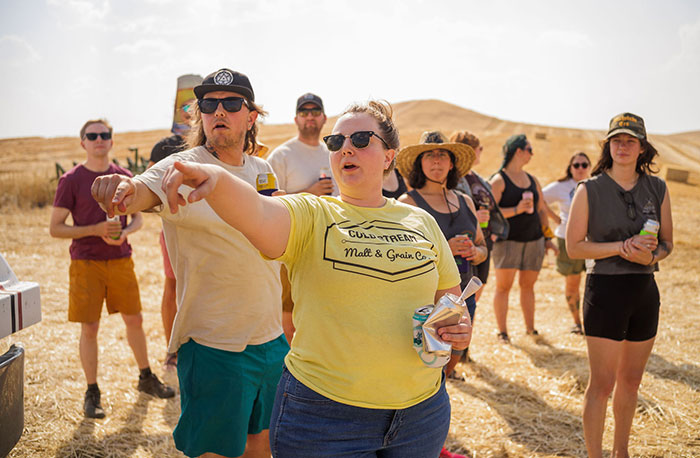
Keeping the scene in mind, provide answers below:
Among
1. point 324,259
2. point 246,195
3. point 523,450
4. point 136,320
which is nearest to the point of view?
point 246,195

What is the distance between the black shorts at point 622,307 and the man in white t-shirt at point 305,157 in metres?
2.36

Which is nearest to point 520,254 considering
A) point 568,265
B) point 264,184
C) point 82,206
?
point 568,265

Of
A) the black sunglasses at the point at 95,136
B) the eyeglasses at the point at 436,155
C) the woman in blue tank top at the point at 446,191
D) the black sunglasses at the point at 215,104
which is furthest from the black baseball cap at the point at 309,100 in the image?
the black sunglasses at the point at 215,104

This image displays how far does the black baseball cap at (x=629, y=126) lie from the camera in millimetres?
3634

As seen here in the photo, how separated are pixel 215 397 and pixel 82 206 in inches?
113

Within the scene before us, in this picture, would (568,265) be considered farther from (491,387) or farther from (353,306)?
(353,306)

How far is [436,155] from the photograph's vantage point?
14.7 ft

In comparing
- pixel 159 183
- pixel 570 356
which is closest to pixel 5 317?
pixel 159 183

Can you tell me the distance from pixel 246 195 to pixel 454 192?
321 cm

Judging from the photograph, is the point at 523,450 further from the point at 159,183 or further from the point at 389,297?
the point at 159,183

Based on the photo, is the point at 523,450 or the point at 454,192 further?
the point at 454,192

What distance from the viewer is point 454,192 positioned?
459 centimetres

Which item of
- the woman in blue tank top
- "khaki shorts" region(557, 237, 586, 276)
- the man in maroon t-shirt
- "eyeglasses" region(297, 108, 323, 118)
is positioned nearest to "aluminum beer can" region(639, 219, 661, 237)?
the woman in blue tank top

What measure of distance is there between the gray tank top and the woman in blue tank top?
96 centimetres
